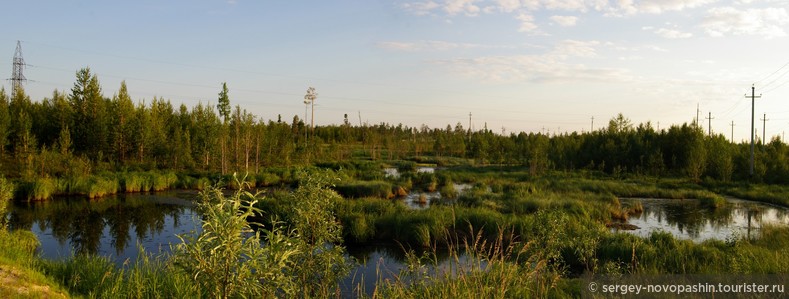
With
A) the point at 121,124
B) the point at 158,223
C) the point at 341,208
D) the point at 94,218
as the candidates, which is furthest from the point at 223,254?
the point at 121,124

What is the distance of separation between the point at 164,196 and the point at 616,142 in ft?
116

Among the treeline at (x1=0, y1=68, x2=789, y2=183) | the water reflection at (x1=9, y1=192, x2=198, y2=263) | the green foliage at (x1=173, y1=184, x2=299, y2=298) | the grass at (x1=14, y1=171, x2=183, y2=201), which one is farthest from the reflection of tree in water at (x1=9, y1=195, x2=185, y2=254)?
the green foliage at (x1=173, y1=184, x2=299, y2=298)

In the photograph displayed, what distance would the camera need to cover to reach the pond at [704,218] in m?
16.3

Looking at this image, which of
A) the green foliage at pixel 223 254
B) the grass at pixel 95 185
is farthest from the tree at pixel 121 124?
the green foliage at pixel 223 254

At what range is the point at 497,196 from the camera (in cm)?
2175

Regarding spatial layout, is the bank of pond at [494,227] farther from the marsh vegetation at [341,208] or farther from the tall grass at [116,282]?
the tall grass at [116,282]

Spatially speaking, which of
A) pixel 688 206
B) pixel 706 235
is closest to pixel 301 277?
pixel 706 235

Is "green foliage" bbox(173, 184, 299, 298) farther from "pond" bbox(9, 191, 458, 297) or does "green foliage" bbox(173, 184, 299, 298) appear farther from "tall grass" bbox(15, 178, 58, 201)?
"tall grass" bbox(15, 178, 58, 201)

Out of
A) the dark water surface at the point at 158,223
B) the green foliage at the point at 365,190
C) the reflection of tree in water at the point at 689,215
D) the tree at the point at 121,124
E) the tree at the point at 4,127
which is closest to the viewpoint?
the dark water surface at the point at 158,223

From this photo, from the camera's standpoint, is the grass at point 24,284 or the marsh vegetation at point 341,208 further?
the grass at point 24,284

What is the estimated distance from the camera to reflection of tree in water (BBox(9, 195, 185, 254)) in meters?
15.0

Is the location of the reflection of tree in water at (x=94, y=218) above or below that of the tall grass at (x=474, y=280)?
below

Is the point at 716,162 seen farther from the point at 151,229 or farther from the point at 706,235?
the point at 151,229

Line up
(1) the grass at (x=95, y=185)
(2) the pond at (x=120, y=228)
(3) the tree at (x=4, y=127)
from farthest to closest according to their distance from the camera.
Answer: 1. (3) the tree at (x=4, y=127)
2. (1) the grass at (x=95, y=185)
3. (2) the pond at (x=120, y=228)
